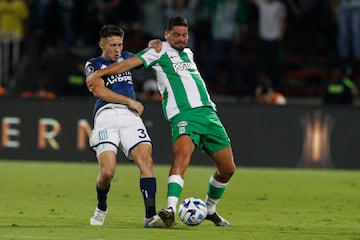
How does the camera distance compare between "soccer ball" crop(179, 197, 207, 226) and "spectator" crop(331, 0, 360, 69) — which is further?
"spectator" crop(331, 0, 360, 69)

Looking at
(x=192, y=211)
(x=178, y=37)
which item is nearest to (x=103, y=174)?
(x=192, y=211)

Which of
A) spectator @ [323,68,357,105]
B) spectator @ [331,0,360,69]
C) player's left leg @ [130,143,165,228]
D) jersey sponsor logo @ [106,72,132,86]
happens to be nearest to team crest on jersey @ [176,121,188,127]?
player's left leg @ [130,143,165,228]

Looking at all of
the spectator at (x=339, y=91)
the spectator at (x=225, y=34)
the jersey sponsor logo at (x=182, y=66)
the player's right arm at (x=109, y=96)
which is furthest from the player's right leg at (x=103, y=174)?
the spectator at (x=225, y=34)

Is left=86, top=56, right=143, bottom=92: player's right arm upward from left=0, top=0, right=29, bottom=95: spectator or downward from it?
upward

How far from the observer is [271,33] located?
77.6 feet

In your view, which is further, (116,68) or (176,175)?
(116,68)

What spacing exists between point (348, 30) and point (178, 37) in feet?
41.7

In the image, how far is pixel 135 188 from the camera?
1662 centimetres

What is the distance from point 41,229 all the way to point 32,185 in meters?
6.06

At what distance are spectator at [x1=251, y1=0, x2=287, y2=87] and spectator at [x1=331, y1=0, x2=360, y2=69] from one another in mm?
1201

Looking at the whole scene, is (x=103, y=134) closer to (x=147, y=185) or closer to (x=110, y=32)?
(x=147, y=185)

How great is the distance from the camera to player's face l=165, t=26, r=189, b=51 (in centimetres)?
1116

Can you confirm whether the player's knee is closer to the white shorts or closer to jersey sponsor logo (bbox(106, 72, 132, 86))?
the white shorts

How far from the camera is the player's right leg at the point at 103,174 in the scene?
10906 millimetres
